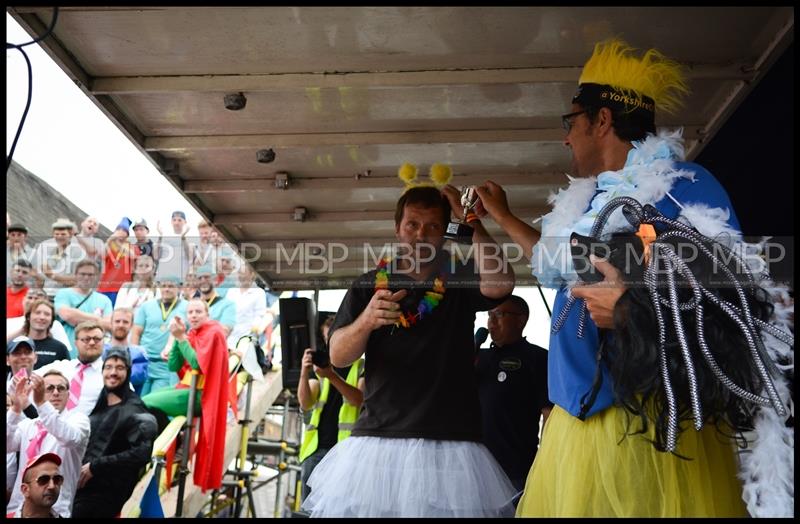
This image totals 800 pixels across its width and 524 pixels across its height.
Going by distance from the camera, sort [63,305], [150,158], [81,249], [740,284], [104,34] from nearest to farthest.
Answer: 1. [740,284]
2. [104,34]
3. [150,158]
4. [63,305]
5. [81,249]

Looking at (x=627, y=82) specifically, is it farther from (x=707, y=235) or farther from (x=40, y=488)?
(x=40, y=488)

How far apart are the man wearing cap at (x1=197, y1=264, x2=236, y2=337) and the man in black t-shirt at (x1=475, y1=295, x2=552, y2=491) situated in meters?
4.44

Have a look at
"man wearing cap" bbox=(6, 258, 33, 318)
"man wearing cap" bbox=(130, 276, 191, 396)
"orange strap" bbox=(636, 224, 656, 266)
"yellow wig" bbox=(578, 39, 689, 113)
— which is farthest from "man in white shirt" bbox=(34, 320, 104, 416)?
"orange strap" bbox=(636, 224, 656, 266)

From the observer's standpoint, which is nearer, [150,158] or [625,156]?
[625,156]

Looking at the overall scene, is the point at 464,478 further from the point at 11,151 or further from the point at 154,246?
the point at 154,246

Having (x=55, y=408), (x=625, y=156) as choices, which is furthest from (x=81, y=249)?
(x=625, y=156)

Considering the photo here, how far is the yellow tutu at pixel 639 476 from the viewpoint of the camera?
2293 mm

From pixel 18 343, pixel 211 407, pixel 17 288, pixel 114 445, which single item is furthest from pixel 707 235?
pixel 17 288

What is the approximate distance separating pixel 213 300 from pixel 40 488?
3.25 metres

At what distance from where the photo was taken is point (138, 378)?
7.47 metres

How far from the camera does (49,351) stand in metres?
6.49

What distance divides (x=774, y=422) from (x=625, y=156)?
3.28 ft

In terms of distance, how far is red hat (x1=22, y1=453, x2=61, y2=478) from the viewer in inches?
214

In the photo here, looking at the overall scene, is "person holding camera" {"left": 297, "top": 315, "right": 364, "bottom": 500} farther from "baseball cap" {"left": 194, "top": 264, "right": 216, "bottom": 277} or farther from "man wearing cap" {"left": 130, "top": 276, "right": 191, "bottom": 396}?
"baseball cap" {"left": 194, "top": 264, "right": 216, "bottom": 277}
